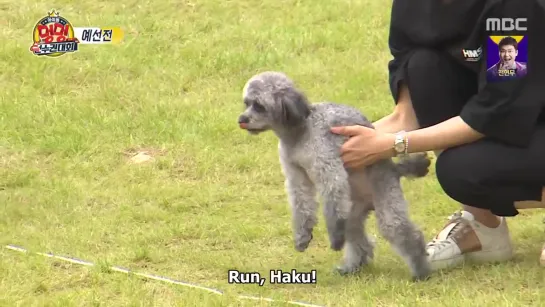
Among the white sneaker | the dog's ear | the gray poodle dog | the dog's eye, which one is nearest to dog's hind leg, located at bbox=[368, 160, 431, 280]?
the gray poodle dog

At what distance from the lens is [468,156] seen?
3.69m

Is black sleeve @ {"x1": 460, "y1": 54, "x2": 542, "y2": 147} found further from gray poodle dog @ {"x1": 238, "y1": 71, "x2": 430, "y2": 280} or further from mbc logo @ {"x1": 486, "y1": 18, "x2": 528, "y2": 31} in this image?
gray poodle dog @ {"x1": 238, "y1": 71, "x2": 430, "y2": 280}

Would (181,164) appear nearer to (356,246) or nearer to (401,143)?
(356,246)

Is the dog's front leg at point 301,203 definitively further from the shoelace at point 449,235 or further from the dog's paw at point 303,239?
the shoelace at point 449,235

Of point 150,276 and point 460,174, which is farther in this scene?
point 150,276

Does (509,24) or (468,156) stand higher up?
(509,24)

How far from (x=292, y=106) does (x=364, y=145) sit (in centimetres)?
33

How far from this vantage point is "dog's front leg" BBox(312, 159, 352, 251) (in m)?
3.61

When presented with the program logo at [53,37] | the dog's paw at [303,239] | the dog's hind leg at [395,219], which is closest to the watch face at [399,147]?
the dog's hind leg at [395,219]

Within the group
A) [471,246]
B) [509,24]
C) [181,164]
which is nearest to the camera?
[509,24]

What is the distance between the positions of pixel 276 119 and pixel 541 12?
1108 mm

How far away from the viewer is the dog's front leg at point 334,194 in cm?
361

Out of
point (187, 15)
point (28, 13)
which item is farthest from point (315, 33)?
point (28, 13)

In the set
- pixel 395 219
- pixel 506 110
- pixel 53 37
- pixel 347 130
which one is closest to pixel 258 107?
pixel 347 130
